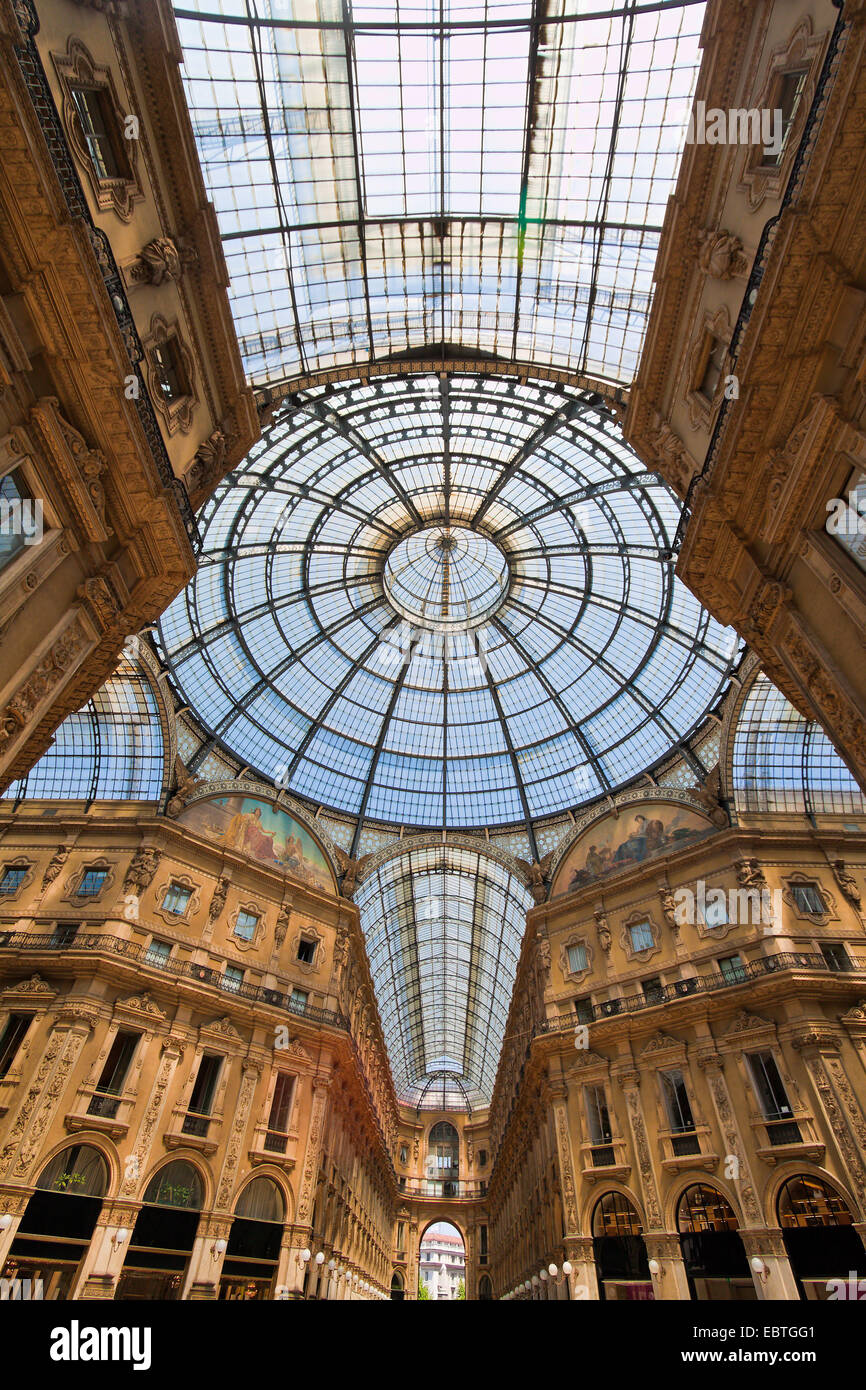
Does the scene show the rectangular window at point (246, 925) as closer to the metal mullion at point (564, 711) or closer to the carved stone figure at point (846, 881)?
the metal mullion at point (564, 711)

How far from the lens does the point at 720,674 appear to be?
111 feet

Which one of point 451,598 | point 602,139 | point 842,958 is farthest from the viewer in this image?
point 451,598

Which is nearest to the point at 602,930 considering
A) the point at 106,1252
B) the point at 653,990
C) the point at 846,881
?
the point at 653,990

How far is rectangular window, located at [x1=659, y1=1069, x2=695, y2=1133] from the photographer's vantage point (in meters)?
25.0

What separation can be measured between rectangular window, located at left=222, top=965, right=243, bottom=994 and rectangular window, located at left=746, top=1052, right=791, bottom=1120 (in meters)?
20.5

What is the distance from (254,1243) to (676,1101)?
1627 cm

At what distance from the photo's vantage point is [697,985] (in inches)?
1067

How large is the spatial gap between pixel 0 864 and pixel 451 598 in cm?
2818

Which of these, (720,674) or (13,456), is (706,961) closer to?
(720,674)

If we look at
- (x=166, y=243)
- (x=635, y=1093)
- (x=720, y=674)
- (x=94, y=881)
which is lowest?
(x=635, y=1093)

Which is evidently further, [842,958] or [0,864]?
[0,864]

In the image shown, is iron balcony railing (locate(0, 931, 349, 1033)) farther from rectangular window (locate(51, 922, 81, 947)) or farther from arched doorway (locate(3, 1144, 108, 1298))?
arched doorway (locate(3, 1144, 108, 1298))

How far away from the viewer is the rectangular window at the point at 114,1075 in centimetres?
2366

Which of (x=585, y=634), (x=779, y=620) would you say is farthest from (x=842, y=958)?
(x=585, y=634)
